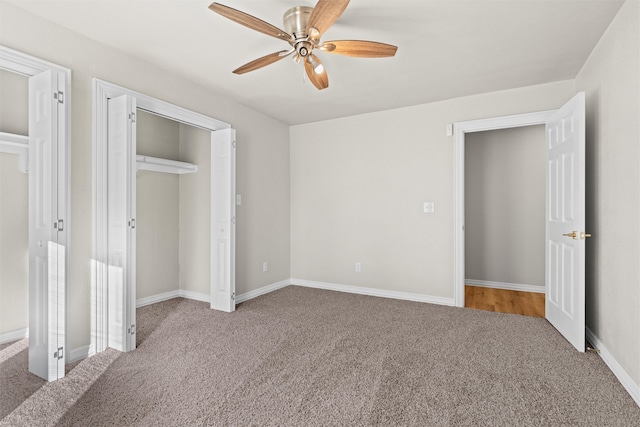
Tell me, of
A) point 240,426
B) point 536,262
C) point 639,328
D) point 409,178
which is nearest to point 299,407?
point 240,426

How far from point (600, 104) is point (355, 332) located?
273cm

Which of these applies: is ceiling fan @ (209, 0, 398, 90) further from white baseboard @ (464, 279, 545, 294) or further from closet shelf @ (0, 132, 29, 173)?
white baseboard @ (464, 279, 545, 294)

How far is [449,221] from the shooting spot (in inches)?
155

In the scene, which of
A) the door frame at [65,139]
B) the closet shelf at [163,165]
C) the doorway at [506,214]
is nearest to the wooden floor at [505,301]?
the doorway at [506,214]

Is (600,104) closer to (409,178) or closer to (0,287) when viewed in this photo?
(409,178)

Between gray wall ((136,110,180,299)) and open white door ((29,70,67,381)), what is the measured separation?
166cm

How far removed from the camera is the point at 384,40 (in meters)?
2.58

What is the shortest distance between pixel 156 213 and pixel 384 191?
9.55ft

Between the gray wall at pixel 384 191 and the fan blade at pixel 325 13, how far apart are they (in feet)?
8.14

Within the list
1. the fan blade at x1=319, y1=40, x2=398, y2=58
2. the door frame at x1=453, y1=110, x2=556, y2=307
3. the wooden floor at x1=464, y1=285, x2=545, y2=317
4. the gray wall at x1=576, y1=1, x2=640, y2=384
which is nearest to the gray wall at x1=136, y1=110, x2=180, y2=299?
the fan blade at x1=319, y1=40, x2=398, y2=58

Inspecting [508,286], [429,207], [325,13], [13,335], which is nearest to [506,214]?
[508,286]

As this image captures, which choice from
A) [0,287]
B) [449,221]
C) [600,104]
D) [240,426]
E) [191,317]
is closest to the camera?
[240,426]

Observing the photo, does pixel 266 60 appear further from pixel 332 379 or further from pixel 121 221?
pixel 332 379

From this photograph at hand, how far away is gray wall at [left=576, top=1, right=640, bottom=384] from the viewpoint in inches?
79.0
